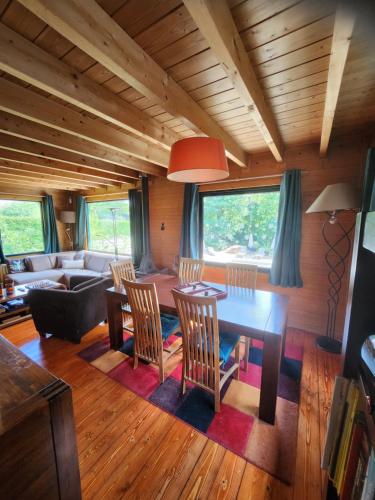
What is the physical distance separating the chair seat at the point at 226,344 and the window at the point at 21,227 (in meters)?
5.44

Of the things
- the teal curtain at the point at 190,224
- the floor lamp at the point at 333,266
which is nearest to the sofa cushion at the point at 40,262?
the teal curtain at the point at 190,224

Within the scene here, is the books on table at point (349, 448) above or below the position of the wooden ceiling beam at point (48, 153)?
below

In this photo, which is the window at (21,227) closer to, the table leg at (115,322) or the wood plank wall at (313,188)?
the table leg at (115,322)

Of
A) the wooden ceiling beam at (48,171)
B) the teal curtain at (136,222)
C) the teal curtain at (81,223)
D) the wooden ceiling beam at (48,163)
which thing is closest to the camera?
the wooden ceiling beam at (48,163)

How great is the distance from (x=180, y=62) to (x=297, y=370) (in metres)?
2.74

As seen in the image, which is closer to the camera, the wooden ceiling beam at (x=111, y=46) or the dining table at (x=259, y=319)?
the wooden ceiling beam at (x=111, y=46)

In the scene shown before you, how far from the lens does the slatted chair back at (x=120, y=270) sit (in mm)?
2449

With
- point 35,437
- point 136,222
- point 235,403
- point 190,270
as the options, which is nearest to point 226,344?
point 235,403

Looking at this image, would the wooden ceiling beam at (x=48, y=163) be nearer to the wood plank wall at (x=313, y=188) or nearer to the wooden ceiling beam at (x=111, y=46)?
the wood plank wall at (x=313, y=188)

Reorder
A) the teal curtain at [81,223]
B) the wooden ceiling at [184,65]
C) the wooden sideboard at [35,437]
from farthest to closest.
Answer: the teal curtain at [81,223]
the wooden ceiling at [184,65]
the wooden sideboard at [35,437]

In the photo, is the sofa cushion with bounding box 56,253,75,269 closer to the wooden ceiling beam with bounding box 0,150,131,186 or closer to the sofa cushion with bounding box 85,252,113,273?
the sofa cushion with bounding box 85,252,113,273

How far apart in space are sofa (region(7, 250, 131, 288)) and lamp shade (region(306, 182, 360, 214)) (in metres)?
3.78

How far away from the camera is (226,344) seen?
1.69 metres

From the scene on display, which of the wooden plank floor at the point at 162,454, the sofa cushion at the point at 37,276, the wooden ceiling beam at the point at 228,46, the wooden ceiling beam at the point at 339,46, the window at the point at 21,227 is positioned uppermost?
the wooden ceiling beam at the point at 228,46
